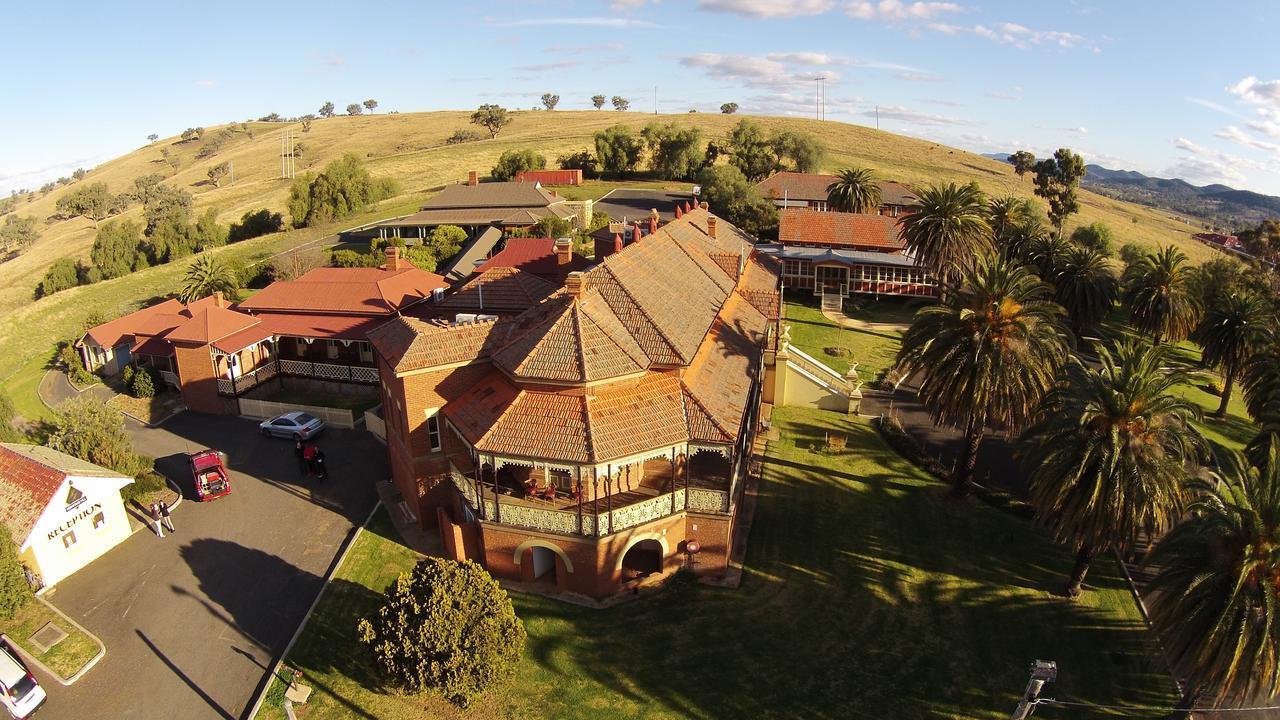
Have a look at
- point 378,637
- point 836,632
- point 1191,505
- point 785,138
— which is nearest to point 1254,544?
point 1191,505

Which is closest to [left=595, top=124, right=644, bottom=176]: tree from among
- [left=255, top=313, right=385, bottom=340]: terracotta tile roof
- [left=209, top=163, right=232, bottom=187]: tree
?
[left=255, top=313, right=385, bottom=340]: terracotta tile roof

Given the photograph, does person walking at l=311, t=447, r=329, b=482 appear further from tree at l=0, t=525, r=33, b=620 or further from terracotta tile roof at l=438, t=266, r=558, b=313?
tree at l=0, t=525, r=33, b=620

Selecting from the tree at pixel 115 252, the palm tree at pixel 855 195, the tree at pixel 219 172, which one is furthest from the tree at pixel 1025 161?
the tree at pixel 219 172

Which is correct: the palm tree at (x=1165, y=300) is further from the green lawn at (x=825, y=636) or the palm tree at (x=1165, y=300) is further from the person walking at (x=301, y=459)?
the person walking at (x=301, y=459)

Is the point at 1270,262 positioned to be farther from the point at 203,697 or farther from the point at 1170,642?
the point at 203,697

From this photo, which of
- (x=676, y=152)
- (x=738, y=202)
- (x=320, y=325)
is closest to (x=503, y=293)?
(x=320, y=325)

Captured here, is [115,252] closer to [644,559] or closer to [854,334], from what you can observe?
[854,334]
